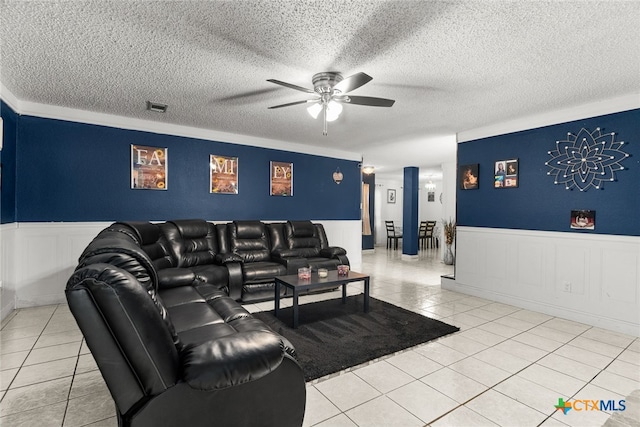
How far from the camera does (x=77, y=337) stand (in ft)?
10.3

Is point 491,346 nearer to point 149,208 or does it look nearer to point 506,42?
point 506,42

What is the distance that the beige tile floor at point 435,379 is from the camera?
202 centimetres

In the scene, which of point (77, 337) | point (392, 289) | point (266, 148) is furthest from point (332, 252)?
point (77, 337)

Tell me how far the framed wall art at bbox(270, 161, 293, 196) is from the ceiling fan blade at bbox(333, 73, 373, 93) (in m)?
3.40

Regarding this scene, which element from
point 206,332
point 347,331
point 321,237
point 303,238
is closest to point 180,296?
point 206,332

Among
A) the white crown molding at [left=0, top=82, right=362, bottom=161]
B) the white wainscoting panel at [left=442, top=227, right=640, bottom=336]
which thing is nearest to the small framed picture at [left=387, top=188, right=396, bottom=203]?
the white crown molding at [left=0, top=82, right=362, bottom=161]

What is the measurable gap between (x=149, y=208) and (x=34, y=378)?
286cm

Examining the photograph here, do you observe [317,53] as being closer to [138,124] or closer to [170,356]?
[170,356]

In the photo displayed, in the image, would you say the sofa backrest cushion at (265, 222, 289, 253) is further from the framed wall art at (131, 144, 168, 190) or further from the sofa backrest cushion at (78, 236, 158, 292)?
the sofa backrest cushion at (78, 236, 158, 292)

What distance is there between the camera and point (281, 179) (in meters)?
6.19

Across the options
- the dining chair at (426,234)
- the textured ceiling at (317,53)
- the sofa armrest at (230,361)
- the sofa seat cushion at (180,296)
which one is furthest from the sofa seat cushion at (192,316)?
the dining chair at (426,234)

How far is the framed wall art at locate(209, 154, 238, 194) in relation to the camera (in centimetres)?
543

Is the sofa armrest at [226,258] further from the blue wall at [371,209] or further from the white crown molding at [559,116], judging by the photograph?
the blue wall at [371,209]

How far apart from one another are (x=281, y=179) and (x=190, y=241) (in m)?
2.23
